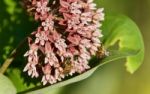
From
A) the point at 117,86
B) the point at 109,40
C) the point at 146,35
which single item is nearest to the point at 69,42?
the point at 109,40

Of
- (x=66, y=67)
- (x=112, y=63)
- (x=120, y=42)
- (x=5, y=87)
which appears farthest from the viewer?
(x=112, y=63)

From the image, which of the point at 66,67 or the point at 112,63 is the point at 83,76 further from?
the point at 112,63

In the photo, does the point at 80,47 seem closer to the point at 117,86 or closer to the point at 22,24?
the point at 22,24

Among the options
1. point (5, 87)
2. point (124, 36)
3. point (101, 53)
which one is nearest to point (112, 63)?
point (124, 36)

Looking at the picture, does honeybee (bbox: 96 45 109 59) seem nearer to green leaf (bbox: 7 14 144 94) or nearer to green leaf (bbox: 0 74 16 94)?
green leaf (bbox: 7 14 144 94)

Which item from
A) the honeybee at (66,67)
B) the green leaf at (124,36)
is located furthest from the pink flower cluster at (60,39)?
the green leaf at (124,36)
